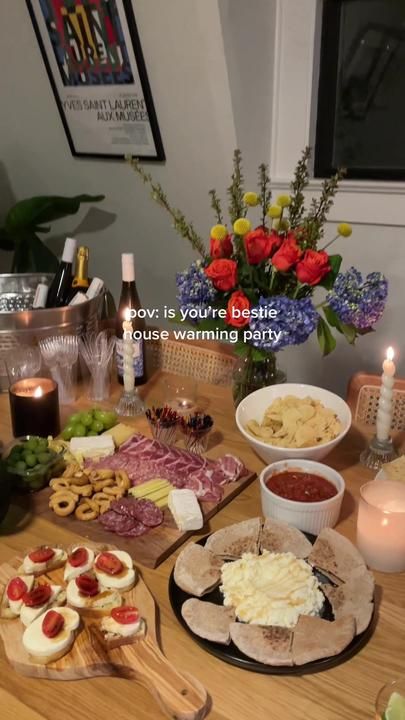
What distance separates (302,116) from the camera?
189 centimetres

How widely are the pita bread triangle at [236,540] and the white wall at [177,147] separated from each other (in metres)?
1.25

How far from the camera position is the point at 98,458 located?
1.19 meters

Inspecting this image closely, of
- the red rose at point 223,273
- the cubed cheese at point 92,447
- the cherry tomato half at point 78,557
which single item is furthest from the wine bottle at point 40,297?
the cherry tomato half at point 78,557

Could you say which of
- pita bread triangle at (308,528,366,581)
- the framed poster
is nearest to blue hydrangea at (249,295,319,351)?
pita bread triangle at (308,528,366,581)

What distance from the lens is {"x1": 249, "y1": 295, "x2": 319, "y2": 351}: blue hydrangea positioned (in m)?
1.09

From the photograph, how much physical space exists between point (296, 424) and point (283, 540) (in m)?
0.29

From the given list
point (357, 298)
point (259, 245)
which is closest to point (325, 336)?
point (357, 298)

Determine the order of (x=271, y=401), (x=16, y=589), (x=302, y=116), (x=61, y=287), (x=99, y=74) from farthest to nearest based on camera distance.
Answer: (x=99, y=74)
(x=302, y=116)
(x=61, y=287)
(x=271, y=401)
(x=16, y=589)

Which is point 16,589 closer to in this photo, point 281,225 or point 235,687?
point 235,687

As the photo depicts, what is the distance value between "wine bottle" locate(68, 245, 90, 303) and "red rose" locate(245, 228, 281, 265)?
0.59m

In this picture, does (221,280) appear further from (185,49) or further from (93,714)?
(185,49)

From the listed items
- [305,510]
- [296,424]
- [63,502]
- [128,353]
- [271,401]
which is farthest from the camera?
[128,353]

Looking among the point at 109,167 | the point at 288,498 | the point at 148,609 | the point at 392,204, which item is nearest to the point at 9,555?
the point at 148,609

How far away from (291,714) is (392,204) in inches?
60.1
